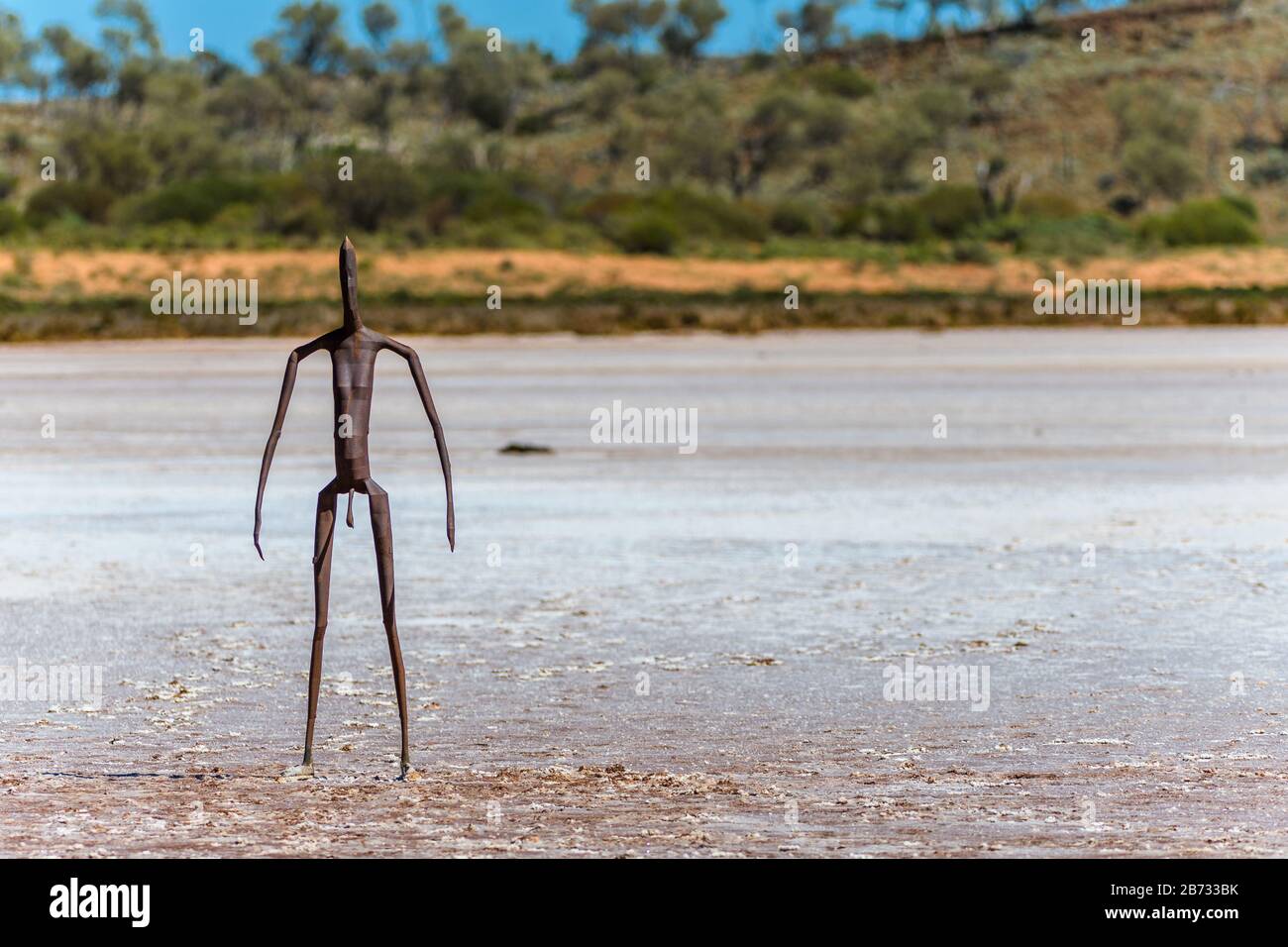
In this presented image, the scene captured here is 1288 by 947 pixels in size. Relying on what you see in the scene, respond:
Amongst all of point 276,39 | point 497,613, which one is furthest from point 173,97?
point 497,613

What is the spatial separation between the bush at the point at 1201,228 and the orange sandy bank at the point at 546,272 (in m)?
7.44

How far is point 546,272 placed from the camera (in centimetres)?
5484

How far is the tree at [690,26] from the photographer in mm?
121750

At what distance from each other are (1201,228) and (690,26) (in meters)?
58.3

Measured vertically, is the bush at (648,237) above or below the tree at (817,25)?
below

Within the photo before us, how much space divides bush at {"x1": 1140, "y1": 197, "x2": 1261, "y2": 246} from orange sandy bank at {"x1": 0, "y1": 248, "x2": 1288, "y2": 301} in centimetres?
744

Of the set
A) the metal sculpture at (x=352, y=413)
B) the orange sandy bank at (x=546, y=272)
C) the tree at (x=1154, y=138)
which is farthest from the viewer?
the tree at (x=1154, y=138)

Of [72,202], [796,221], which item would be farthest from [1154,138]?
[72,202]

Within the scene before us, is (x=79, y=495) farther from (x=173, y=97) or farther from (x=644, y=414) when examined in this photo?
(x=173, y=97)

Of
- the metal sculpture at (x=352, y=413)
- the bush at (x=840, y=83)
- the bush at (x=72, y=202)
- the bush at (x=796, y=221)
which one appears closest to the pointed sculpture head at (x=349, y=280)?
the metal sculpture at (x=352, y=413)

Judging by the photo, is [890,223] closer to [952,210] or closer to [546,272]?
[952,210]

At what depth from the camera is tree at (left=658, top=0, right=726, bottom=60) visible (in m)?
122

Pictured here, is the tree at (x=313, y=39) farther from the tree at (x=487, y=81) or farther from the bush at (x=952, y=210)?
the bush at (x=952, y=210)

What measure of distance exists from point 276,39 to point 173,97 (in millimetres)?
23157
